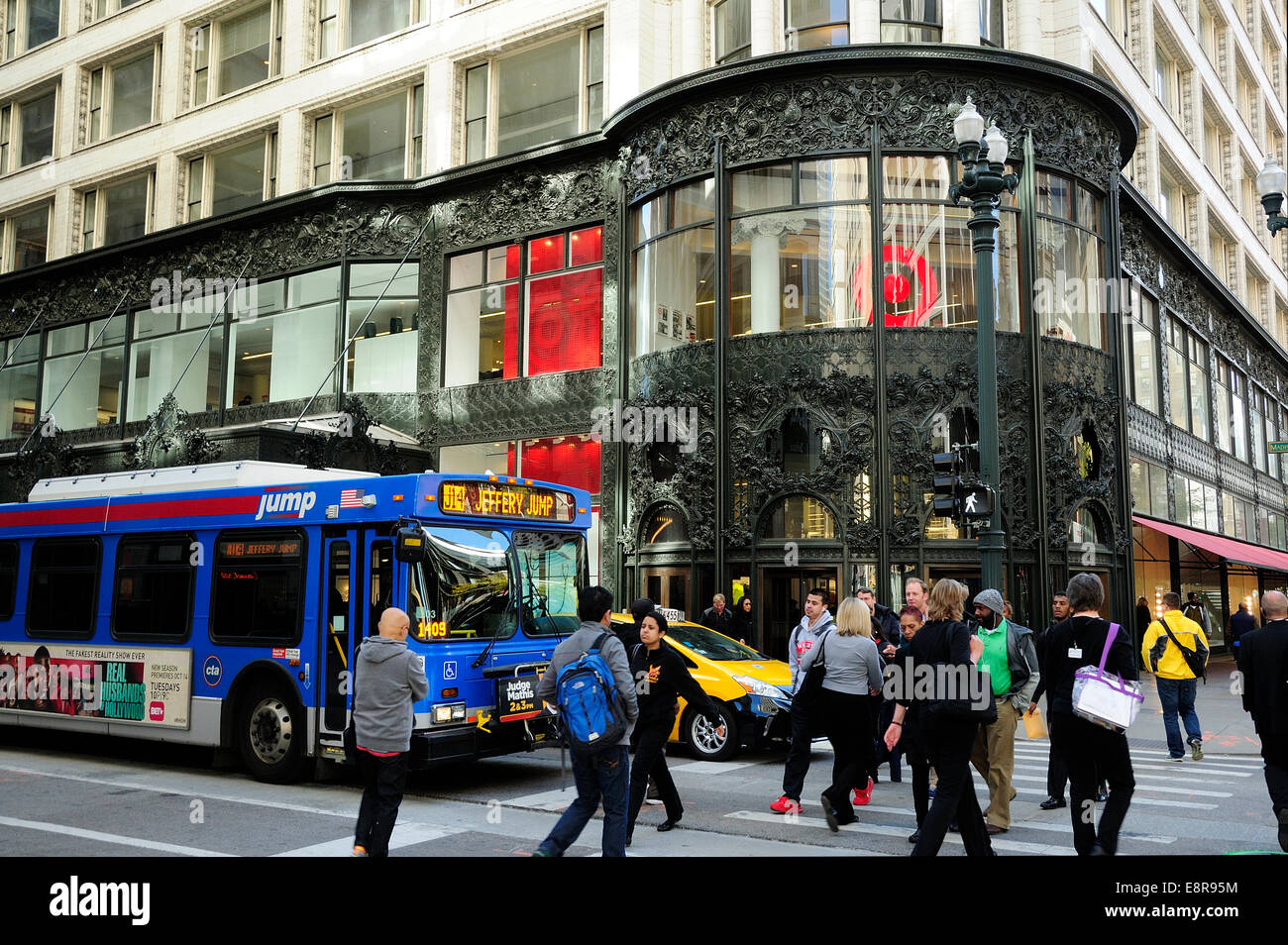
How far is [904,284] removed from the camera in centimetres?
2008

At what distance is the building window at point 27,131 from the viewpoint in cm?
3622

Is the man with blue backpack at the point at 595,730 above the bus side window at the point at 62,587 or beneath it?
beneath

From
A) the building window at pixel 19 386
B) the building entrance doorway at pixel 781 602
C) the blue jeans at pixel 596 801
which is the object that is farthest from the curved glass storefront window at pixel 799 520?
the building window at pixel 19 386

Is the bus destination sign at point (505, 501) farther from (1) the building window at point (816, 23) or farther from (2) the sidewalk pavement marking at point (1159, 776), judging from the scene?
(1) the building window at point (816, 23)

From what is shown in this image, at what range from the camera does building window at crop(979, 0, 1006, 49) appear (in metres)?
21.4

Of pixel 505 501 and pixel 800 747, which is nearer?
pixel 800 747

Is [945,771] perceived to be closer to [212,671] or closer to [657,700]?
[657,700]

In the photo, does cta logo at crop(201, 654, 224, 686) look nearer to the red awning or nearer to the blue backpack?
the blue backpack

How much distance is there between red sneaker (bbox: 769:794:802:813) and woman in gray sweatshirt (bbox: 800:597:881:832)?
362 millimetres

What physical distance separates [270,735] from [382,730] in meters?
4.64

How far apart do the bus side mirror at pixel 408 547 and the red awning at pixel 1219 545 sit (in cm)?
1753

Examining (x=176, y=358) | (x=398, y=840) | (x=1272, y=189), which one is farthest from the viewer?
(x=176, y=358)

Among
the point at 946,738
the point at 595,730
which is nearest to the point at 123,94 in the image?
the point at 595,730

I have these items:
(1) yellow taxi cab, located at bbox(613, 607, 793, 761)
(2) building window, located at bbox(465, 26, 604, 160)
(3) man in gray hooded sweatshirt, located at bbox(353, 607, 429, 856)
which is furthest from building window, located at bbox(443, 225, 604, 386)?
(3) man in gray hooded sweatshirt, located at bbox(353, 607, 429, 856)
